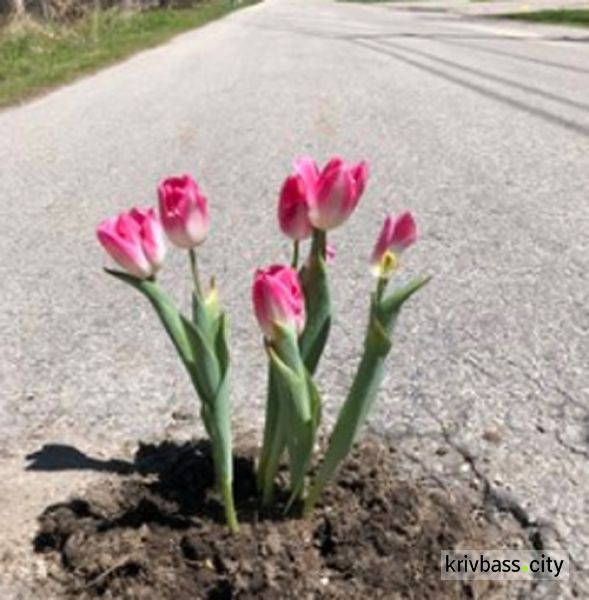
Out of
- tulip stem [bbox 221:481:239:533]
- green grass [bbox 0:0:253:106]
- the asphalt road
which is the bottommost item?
green grass [bbox 0:0:253:106]

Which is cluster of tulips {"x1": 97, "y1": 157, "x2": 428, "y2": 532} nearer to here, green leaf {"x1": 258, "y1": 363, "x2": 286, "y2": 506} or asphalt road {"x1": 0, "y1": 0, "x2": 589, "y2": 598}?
green leaf {"x1": 258, "y1": 363, "x2": 286, "y2": 506}

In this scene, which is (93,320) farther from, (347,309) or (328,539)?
(328,539)

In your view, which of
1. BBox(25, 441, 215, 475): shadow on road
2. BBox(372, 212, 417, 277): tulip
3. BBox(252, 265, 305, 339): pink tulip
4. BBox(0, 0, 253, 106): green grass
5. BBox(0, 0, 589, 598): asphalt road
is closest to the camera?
BBox(252, 265, 305, 339): pink tulip

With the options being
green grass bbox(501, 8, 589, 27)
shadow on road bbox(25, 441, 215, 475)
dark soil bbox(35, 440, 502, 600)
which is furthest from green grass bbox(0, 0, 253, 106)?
dark soil bbox(35, 440, 502, 600)

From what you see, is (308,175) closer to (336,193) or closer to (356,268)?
(336,193)

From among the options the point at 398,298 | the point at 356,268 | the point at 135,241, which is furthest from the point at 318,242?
the point at 356,268

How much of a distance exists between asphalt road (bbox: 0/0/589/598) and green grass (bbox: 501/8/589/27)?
1322 cm

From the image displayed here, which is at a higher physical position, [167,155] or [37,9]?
[167,155]

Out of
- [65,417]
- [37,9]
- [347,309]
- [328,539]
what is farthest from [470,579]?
[37,9]

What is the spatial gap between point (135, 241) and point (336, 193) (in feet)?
1.18

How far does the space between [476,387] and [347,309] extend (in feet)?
2.94

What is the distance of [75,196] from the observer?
6250 mm

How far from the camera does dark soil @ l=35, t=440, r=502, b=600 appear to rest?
6.51 feet

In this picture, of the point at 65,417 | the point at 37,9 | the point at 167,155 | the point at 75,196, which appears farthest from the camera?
the point at 37,9
